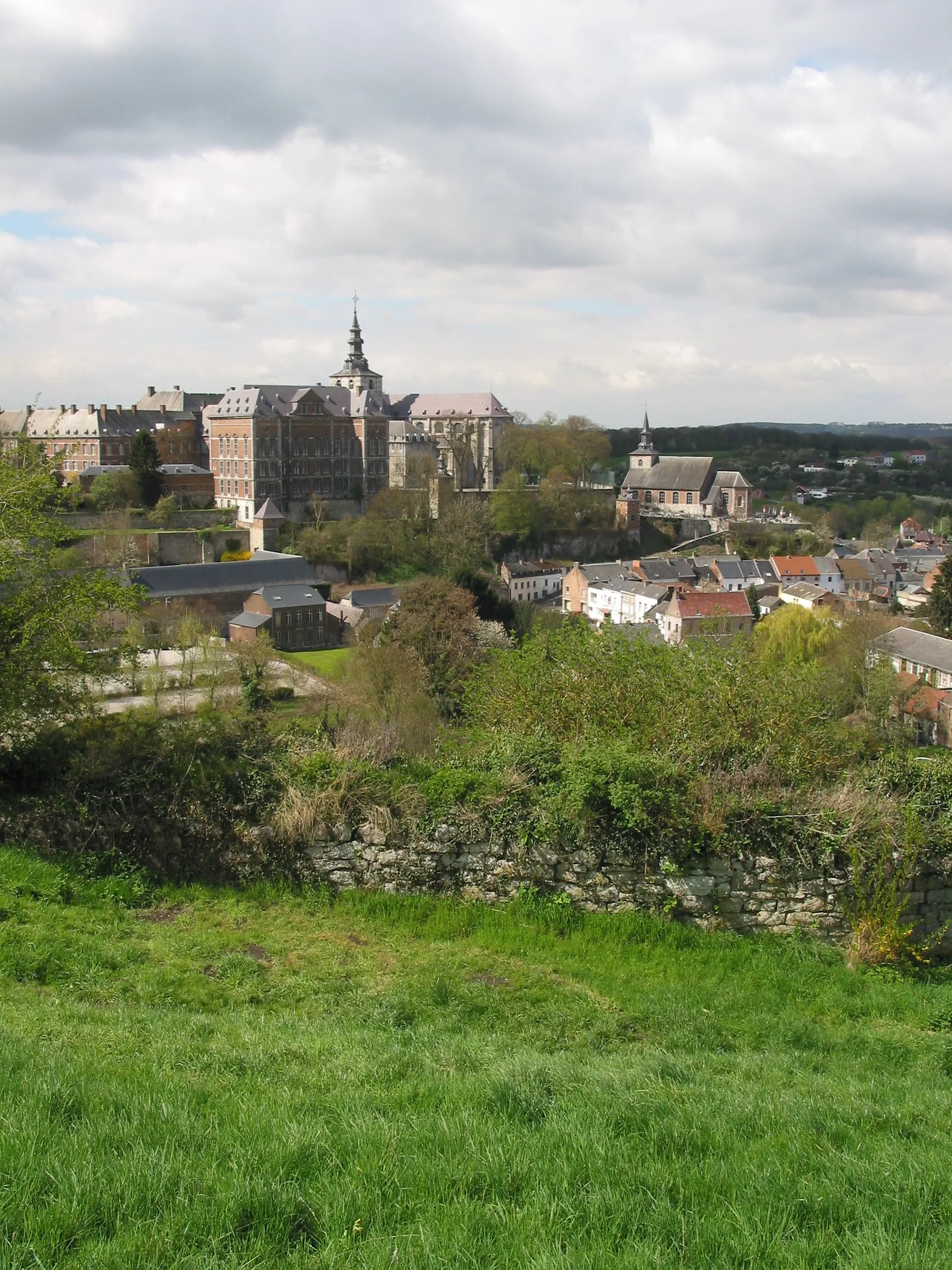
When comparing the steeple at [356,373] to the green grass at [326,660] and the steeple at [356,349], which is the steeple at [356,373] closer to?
the steeple at [356,349]

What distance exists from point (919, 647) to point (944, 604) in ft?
29.7

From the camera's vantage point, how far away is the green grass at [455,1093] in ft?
11.6

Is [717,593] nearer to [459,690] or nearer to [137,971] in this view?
[459,690]

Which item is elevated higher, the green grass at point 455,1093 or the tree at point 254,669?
the green grass at point 455,1093

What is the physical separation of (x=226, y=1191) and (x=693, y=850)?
18.7 feet

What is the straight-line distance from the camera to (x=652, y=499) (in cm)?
9481

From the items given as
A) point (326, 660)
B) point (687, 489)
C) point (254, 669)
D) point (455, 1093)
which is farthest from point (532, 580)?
point (455, 1093)

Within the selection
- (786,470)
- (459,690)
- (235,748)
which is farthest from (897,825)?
(786,470)

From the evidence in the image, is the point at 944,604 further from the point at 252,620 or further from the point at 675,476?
the point at 675,476

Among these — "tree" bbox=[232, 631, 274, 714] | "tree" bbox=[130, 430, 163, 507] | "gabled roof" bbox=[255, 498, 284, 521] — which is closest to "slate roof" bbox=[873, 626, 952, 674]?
"tree" bbox=[232, 631, 274, 714]

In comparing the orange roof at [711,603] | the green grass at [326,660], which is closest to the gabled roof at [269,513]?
the green grass at [326,660]

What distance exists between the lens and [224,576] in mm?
50594

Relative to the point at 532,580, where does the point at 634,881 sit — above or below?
above

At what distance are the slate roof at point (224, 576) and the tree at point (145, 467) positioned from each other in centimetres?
977
